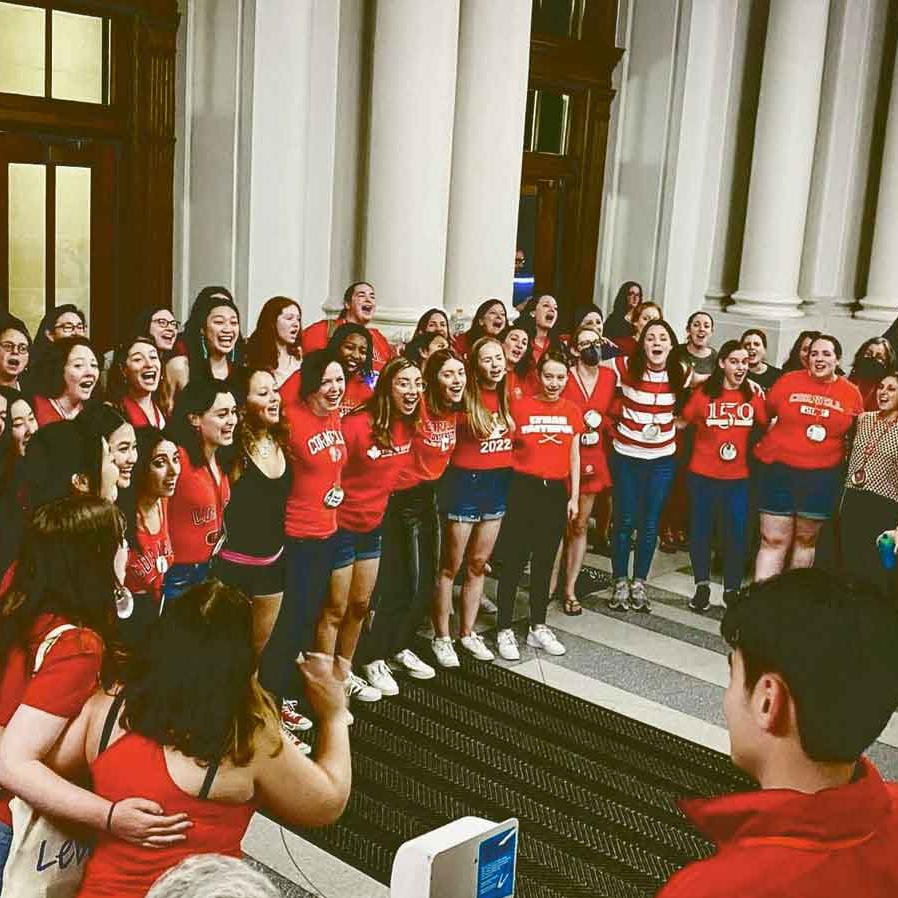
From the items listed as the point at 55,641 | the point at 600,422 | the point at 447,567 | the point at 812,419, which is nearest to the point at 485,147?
the point at 600,422

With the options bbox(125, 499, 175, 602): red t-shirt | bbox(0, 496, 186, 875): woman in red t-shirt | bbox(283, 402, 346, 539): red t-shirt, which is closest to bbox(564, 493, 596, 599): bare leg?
bbox(283, 402, 346, 539): red t-shirt

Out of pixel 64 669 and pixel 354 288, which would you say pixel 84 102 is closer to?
pixel 354 288

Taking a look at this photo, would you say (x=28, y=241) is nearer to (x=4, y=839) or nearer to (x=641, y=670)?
(x=641, y=670)

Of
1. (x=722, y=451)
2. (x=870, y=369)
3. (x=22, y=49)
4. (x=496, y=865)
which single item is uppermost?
(x=22, y=49)

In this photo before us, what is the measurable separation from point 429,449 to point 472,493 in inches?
16.8

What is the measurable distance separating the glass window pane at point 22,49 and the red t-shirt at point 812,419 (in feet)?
16.0

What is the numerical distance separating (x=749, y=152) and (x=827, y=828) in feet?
37.8

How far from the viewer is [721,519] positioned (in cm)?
763

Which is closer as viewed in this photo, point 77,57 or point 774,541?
point 774,541

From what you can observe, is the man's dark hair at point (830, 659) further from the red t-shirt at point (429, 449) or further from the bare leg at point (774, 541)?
the bare leg at point (774, 541)

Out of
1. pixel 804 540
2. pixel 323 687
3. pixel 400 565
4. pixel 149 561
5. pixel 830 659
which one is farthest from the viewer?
pixel 804 540

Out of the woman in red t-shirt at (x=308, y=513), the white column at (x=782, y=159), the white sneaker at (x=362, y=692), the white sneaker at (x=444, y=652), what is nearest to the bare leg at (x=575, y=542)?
the white sneaker at (x=444, y=652)

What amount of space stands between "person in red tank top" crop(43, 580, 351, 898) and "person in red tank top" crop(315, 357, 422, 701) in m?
3.10

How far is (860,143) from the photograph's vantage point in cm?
1256
